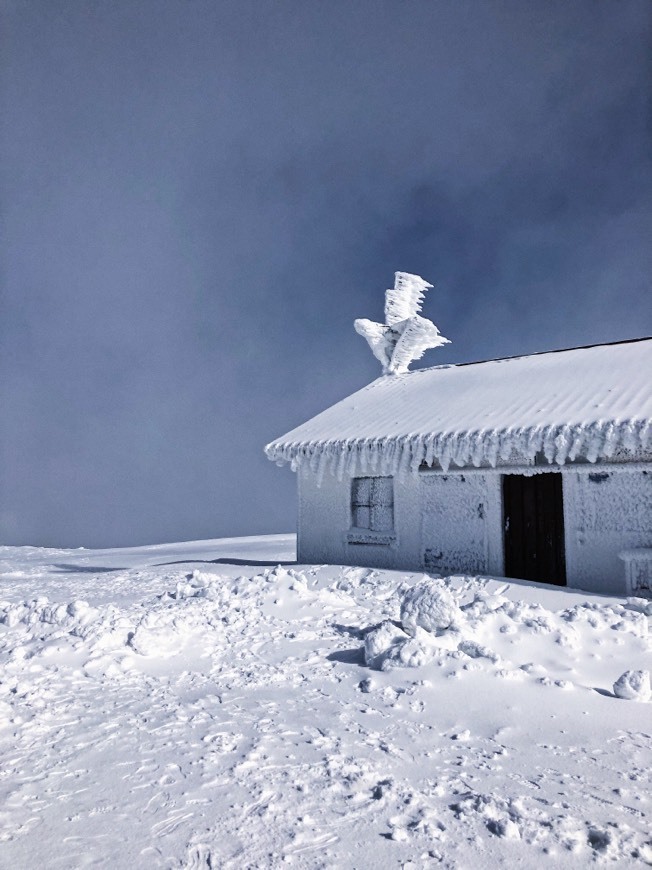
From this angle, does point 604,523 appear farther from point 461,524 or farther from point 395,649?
point 395,649

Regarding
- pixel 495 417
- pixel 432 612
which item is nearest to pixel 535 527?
pixel 495 417

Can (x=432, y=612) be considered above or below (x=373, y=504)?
below

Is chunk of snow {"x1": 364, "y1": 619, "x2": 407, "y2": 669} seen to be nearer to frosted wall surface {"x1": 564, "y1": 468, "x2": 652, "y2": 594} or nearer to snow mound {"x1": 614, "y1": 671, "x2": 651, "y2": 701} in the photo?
snow mound {"x1": 614, "y1": 671, "x2": 651, "y2": 701}

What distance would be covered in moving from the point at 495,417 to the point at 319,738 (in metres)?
7.01

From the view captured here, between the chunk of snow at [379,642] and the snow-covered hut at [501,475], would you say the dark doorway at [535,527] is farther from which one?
the chunk of snow at [379,642]

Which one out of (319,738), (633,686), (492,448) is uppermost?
(492,448)

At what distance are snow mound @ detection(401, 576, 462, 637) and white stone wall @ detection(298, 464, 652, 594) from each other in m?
3.82

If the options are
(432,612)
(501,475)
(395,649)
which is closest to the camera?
(395,649)

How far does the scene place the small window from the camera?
10891 millimetres

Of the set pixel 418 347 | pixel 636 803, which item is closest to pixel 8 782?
pixel 636 803

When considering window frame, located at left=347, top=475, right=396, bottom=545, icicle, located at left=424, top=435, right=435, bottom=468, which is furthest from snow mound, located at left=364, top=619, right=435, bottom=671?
window frame, located at left=347, top=475, right=396, bottom=545

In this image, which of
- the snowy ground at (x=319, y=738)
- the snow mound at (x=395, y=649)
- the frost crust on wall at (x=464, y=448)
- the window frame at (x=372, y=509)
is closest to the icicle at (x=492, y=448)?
the frost crust on wall at (x=464, y=448)

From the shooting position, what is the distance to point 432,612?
571cm

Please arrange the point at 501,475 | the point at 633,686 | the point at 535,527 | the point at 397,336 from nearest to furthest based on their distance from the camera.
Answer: the point at 633,686 < the point at 535,527 < the point at 501,475 < the point at 397,336
